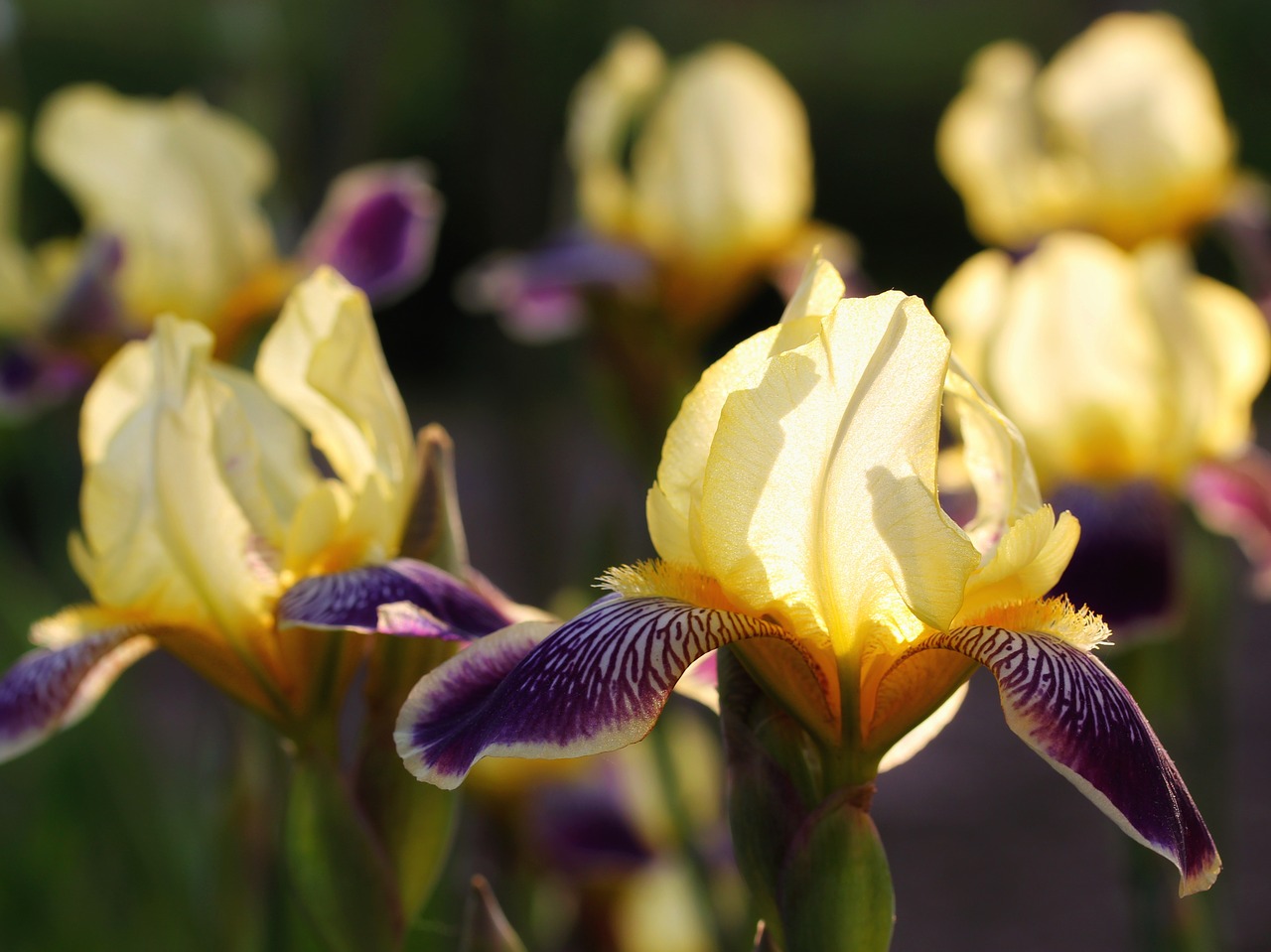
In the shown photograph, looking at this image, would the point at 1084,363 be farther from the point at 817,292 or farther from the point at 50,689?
the point at 50,689

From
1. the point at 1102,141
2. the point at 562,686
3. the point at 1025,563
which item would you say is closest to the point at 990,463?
the point at 1025,563

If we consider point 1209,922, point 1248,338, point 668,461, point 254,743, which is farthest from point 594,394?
point 668,461

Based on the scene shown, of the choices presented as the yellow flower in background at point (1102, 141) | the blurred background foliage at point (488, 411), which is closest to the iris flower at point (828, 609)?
the blurred background foliage at point (488, 411)

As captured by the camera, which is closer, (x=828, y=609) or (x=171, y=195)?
(x=828, y=609)

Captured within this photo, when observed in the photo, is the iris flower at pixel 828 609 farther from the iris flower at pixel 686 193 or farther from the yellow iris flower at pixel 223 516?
the iris flower at pixel 686 193

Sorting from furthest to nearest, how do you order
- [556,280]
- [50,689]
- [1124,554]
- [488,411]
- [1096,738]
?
[488,411] < [556,280] < [1124,554] < [50,689] < [1096,738]

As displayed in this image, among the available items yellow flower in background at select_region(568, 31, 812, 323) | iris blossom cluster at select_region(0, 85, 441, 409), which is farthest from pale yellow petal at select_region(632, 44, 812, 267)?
iris blossom cluster at select_region(0, 85, 441, 409)
